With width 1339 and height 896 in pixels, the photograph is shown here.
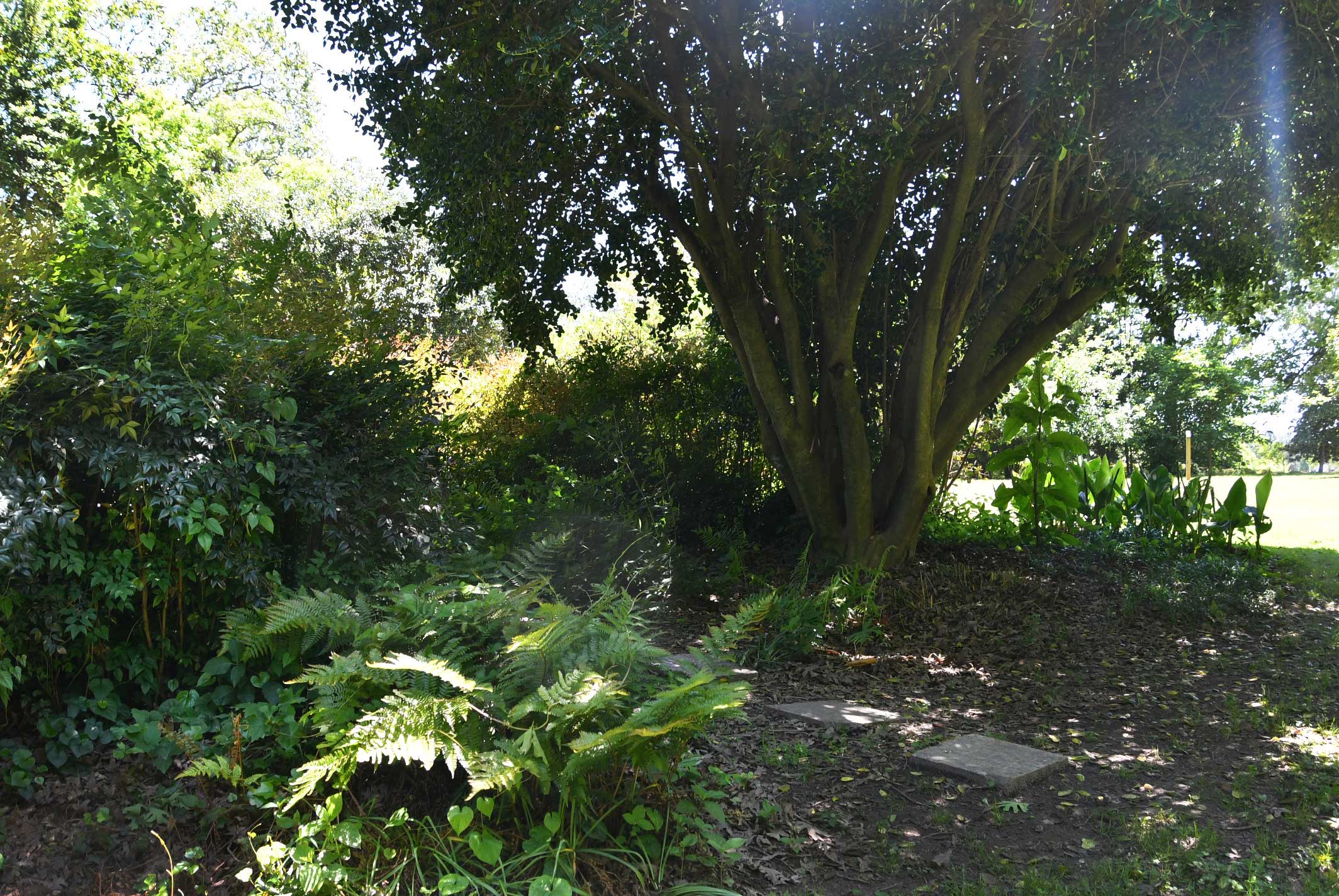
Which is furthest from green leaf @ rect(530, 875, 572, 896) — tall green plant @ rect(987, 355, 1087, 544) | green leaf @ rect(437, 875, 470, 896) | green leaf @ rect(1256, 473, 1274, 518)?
green leaf @ rect(1256, 473, 1274, 518)

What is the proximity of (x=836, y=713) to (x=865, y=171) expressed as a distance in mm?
4117

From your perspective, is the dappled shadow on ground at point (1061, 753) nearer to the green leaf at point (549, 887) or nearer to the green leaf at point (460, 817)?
the green leaf at point (549, 887)

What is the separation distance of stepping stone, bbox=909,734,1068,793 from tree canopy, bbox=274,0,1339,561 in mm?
3687

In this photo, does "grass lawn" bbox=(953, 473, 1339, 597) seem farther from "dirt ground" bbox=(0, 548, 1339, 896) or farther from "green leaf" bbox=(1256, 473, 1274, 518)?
"dirt ground" bbox=(0, 548, 1339, 896)

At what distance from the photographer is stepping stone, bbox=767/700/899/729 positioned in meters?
4.73

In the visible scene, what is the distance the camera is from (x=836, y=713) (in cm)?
489

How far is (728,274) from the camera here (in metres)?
7.77

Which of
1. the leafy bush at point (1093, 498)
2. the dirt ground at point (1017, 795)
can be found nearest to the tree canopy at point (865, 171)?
the leafy bush at point (1093, 498)

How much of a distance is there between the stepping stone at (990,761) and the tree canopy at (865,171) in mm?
3687

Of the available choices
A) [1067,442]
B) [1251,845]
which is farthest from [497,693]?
[1067,442]

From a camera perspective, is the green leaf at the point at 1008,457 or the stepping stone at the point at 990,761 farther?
the green leaf at the point at 1008,457

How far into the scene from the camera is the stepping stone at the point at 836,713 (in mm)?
4727

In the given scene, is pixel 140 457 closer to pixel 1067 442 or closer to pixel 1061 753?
pixel 1061 753

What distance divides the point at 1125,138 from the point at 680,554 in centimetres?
465
